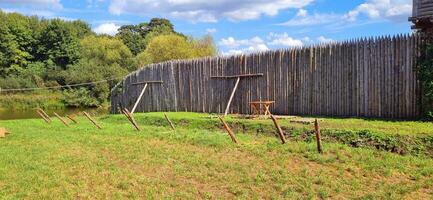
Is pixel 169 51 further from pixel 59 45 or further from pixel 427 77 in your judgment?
pixel 427 77

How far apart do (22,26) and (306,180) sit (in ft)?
200

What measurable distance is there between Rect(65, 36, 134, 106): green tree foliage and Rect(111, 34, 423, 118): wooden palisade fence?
2234cm

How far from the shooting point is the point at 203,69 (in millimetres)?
22906

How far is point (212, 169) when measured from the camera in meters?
9.52

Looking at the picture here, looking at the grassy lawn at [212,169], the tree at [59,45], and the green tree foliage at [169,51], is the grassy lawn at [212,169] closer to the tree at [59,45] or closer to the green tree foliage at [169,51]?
the green tree foliage at [169,51]

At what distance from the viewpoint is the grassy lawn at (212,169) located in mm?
7883

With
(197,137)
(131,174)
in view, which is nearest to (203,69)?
(197,137)

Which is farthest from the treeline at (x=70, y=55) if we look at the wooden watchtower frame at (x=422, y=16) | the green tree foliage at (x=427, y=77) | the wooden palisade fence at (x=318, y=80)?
the green tree foliage at (x=427, y=77)

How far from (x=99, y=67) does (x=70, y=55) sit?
33.0ft

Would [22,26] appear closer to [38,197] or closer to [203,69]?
[203,69]

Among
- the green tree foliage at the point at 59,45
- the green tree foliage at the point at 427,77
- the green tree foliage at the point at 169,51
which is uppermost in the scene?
the green tree foliage at the point at 59,45

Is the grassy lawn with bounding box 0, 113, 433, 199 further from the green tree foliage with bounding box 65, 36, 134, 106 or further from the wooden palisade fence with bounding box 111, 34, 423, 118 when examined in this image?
the green tree foliage with bounding box 65, 36, 134, 106

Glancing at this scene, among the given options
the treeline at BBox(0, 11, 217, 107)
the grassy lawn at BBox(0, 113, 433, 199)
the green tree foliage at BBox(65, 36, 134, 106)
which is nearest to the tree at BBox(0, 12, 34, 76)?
the treeline at BBox(0, 11, 217, 107)

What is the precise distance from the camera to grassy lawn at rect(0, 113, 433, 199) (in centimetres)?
788
